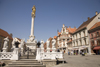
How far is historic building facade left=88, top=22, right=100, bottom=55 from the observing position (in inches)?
1059

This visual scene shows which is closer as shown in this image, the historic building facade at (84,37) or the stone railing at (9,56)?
the stone railing at (9,56)

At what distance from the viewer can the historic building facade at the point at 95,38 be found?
2689cm

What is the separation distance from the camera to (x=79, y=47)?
3475 cm

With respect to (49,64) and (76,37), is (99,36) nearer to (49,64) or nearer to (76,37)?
(76,37)

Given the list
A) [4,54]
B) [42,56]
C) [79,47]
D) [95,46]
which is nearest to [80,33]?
[79,47]

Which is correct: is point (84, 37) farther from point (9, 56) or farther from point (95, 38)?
point (9, 56)

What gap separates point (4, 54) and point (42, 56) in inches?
177

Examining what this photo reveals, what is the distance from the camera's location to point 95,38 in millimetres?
28031

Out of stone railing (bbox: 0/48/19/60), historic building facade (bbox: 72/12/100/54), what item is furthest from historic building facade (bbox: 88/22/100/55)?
stone railing (bbox: 0/48/19/60)

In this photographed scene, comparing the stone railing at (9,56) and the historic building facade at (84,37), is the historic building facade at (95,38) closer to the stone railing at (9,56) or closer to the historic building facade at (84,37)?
the historic building facade at (84,37)

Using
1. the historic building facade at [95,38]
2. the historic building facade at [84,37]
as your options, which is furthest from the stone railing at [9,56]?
the historic building facade at [84,37]

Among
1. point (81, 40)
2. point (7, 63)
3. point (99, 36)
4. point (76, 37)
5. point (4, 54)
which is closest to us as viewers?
point (7, 63)

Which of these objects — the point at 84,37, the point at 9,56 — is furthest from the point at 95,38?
the point at 9,56

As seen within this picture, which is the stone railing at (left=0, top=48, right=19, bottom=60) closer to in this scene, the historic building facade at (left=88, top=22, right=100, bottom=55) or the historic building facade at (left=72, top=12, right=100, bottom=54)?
the historic building facade at (left=88, top=22, right=100, bottom=55)
